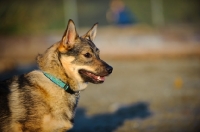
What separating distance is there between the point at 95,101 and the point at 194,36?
8317 mm

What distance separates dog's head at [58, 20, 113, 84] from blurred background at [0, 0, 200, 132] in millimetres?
1871

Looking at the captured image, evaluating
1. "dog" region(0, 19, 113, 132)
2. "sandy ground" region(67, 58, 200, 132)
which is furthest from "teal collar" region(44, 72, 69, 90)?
"sandy ground" region(67, 58, 200, 132)

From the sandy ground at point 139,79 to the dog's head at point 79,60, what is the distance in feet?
6.18

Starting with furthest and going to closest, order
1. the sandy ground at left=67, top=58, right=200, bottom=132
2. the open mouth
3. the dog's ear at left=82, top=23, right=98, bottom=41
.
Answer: the sandy ground at left=67, top=58, right=200, bottom=132
the dog's ear at left=82, top=23, right=98, bottom=41
the open mouth

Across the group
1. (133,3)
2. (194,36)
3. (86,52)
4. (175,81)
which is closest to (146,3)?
(133,3)

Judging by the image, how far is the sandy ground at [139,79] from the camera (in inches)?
289

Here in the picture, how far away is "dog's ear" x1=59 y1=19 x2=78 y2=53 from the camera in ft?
16.5

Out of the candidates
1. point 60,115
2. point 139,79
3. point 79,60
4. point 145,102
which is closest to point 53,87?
point 60,115

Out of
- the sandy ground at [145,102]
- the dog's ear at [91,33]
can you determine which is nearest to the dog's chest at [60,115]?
the dog's ear at [91,33]

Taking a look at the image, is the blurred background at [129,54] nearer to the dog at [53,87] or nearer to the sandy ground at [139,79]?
the sandy ground at [139,79]

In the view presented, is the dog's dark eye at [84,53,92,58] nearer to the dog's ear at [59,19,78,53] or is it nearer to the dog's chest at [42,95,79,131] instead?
the dog's ear at [59,19,78,53]

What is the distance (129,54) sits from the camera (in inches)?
655

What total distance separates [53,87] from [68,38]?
74 centimetres

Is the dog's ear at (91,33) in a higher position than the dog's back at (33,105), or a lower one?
higher
